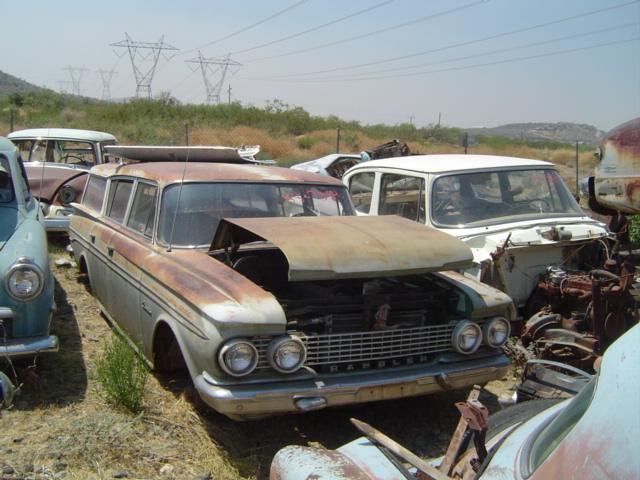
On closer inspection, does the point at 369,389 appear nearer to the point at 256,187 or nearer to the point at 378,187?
the point at 256,187

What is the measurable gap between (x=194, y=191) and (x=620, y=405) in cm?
388

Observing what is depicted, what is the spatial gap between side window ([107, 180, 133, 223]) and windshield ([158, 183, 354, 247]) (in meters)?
0.91

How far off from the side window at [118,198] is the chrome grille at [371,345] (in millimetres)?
2497

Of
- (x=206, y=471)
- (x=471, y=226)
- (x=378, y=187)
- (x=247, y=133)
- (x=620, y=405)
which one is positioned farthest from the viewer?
(x=247, y=133)

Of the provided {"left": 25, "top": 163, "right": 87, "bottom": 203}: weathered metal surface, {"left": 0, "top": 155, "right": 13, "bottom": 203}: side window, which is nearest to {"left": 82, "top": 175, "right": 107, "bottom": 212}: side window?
{"left": 0, "top": 155, "right": 13, "bottom": 203}: side window

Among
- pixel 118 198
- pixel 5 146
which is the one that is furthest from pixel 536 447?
pixel 5 146

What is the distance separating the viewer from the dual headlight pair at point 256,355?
11.2ft

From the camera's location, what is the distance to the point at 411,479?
203 cm

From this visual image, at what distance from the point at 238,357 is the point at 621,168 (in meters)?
3.08

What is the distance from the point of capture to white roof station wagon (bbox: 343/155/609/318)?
18.0 feet

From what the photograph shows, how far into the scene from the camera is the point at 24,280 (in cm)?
420

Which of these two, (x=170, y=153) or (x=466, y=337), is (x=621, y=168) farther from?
(x=170, y=153)

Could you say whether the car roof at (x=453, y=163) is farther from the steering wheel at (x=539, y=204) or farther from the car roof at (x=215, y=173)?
the car roof at (x=215, y=173)

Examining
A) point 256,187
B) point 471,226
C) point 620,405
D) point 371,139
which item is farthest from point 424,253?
point 371,139
